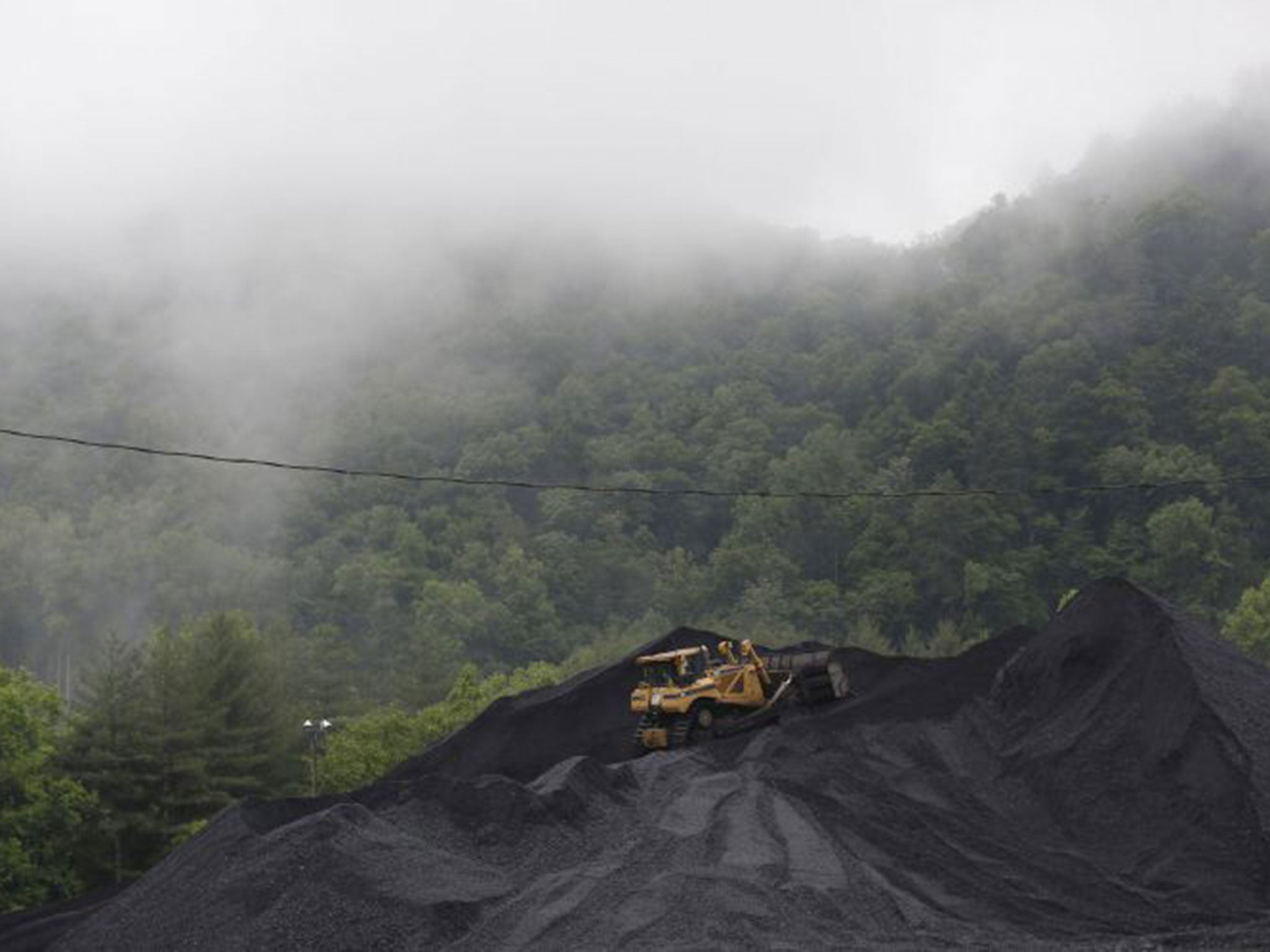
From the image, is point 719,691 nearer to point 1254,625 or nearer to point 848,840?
point 848,840

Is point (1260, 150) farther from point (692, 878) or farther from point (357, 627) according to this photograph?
point (692, 878)

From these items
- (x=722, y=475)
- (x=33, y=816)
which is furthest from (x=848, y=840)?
(x=722, y=475)

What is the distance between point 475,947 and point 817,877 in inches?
163

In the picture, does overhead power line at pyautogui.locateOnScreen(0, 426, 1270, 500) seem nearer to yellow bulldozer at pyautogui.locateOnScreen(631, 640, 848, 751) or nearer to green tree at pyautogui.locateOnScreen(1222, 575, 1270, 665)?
yellow bulldozer at pyautogui.locateOnScreen(631, 640, 848, 751)

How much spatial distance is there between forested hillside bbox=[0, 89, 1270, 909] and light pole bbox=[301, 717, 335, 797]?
3.55 ft

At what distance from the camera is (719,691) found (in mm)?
28672

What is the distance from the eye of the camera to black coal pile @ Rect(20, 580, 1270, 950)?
14.7m

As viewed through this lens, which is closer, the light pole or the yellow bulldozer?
the yellow bulldozer

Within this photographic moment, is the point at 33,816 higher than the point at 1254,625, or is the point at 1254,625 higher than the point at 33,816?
the point at 33,816

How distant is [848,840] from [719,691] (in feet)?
35.1

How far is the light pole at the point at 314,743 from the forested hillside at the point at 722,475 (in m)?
1.08

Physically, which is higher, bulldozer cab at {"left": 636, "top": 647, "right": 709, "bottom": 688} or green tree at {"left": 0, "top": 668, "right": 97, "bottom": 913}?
bulldozer cab at {"left": 636, "top": 647, "right": 709, "bottom": 688}

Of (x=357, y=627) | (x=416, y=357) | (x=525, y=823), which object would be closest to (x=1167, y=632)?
(x=525, y=823)

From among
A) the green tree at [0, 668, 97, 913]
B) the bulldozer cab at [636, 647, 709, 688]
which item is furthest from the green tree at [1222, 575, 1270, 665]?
the green tree at [0, 668, 97, 913]
